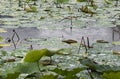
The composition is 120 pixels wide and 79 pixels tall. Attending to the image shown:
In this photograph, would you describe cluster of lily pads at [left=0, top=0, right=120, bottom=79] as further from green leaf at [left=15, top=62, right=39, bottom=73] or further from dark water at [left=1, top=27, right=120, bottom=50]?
dark water at [left=1, top=27, right=120, bottom=50]

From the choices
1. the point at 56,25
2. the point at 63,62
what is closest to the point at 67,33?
the point at 56,25

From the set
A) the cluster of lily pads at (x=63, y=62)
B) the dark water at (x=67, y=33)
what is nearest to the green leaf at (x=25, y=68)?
the cluster of lily pads at (x=63, y=62)

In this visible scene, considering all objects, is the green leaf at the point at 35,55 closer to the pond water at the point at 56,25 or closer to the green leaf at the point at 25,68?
the green leaf at the point at 25,68

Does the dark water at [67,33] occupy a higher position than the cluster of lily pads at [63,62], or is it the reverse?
the cluster of lily pads at [63,62]

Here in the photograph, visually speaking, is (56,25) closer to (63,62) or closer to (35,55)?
(63,62)

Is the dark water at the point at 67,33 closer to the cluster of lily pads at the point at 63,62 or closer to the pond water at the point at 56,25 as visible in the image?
the pond water at the point at 56,25

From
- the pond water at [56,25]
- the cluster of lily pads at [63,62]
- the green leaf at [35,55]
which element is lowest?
the pond water at [56,25]

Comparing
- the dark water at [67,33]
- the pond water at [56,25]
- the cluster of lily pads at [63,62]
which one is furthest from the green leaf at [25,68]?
the dark water at [67,33]

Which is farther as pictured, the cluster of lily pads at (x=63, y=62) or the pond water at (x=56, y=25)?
the pond water at (x=56, y=25)

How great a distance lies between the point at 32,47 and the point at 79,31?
648 millimetres

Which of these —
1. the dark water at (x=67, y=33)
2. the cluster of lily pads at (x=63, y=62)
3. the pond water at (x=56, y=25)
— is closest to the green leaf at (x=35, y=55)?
the cluster of lily pads at (x=63, y=62)

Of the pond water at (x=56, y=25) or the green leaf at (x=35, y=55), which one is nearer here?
the green leaf at (x=35, y=55)

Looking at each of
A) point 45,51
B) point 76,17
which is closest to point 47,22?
point 76,17

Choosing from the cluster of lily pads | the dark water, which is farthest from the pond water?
the cluster of lily pads
